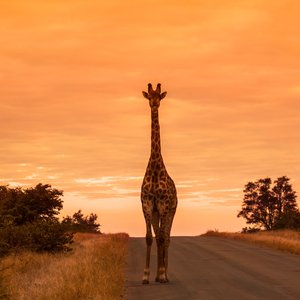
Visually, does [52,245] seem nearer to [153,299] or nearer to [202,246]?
[202,246]

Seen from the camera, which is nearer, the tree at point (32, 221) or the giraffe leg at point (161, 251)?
the giraffe leg at point (161, 251)

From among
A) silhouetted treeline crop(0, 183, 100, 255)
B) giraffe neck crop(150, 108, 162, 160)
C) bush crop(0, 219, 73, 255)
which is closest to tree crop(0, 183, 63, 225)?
silhouetted treeline crop(0, 183, 100, 255)

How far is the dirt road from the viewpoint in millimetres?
16172

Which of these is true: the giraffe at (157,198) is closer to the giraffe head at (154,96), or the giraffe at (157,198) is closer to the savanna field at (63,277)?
the giraffe head at (154,96)

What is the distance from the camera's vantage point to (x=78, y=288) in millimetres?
15742

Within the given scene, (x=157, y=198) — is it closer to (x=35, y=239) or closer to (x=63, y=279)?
(x=63, y=279)

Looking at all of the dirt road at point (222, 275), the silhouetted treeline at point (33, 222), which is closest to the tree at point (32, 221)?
the silhouetted treeline at point (33, 222)

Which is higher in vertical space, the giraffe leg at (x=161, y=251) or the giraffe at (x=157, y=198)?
the giraffe at (x=157, y=198)

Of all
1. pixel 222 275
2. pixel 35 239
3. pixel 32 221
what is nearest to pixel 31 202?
pixel 32 221

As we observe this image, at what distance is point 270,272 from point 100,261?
593cm

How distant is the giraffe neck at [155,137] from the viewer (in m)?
18.8

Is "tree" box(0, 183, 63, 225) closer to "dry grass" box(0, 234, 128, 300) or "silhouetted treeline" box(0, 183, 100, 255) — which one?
"silhouetted treeline" box(0, 183, 100, 255)

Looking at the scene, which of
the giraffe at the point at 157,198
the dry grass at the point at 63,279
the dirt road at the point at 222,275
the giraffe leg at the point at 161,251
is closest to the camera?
the dry grass at the point at 63,279

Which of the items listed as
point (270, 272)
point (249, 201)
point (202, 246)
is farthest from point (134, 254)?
point (249, 201)
